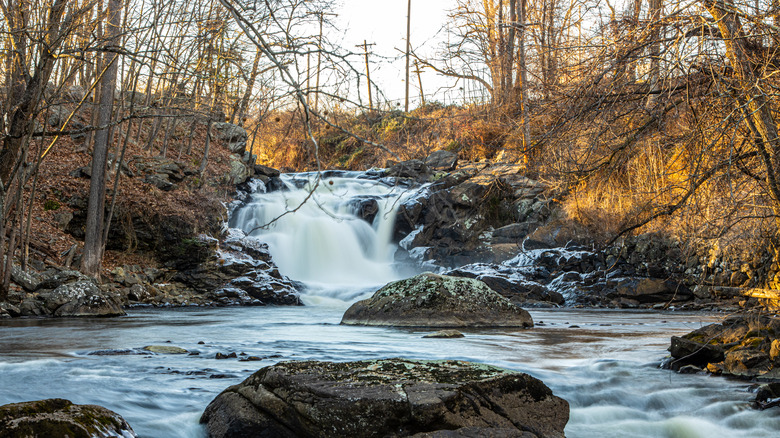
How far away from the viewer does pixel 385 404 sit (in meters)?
3.05

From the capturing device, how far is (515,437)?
3.10 m

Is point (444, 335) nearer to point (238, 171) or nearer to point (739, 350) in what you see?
point (739, 350)

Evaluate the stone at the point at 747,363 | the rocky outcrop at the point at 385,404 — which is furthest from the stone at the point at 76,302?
the stone at the point at 747,363

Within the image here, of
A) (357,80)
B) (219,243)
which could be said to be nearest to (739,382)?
(357,80)

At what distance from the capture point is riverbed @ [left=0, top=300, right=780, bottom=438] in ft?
14.0

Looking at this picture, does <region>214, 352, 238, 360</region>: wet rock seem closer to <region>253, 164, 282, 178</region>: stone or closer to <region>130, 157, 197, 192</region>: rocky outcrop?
<region>130, 157, 197, 192</region>: rocky outcrop

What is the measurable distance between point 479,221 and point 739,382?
15.1 metres

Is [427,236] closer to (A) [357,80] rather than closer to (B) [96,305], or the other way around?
(B) [96,305]

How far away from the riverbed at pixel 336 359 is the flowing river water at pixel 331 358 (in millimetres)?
14

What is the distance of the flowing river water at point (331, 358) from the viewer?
4.27 metres

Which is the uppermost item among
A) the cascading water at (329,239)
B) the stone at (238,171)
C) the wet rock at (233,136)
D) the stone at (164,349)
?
the wet rock at (233,136)

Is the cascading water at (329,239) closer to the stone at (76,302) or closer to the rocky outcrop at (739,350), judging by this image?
the stone at (76,302)

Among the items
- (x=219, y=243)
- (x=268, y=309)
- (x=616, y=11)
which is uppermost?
(x=616, y=11)

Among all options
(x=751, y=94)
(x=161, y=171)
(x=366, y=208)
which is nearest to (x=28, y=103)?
(x=751, y=94)
